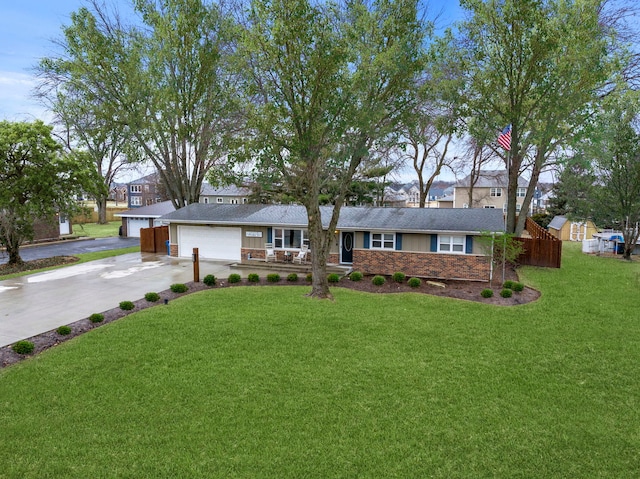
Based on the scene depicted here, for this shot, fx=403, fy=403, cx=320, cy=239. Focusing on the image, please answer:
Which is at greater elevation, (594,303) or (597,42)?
(597,42)

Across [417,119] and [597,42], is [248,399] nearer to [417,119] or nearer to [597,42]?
[417,119]

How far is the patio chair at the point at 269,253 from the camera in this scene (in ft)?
63.6

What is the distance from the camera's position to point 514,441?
17.4 feet

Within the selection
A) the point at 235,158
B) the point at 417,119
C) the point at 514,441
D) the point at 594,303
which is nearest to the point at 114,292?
the point at 235,158

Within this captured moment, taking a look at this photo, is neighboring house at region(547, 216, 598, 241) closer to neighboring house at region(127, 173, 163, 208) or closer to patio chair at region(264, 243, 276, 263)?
patio chair at region(264, 243, 276, 263)

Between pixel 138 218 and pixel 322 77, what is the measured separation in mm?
26120

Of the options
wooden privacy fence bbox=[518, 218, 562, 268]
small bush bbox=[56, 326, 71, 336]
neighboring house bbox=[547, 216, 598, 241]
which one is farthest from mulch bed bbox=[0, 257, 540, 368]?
neighboring house bbox=[547, 216, 598, 241]

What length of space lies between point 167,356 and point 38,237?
27.6 meters

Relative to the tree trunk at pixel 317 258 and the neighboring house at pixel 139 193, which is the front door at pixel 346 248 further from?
the neighboring house at pixel 139 193

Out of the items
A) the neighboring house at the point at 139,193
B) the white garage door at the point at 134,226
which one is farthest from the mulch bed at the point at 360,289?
the neighboring house at the point at 139,193

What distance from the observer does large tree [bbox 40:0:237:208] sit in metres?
20.2

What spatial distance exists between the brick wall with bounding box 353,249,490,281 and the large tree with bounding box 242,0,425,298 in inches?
172

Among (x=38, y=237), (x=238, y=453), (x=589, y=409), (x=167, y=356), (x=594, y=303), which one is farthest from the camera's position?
(x=38, y=237)

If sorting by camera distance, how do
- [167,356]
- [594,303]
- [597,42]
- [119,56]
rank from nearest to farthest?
[167,356] < [594,303] < [597,42] < [119,56]
